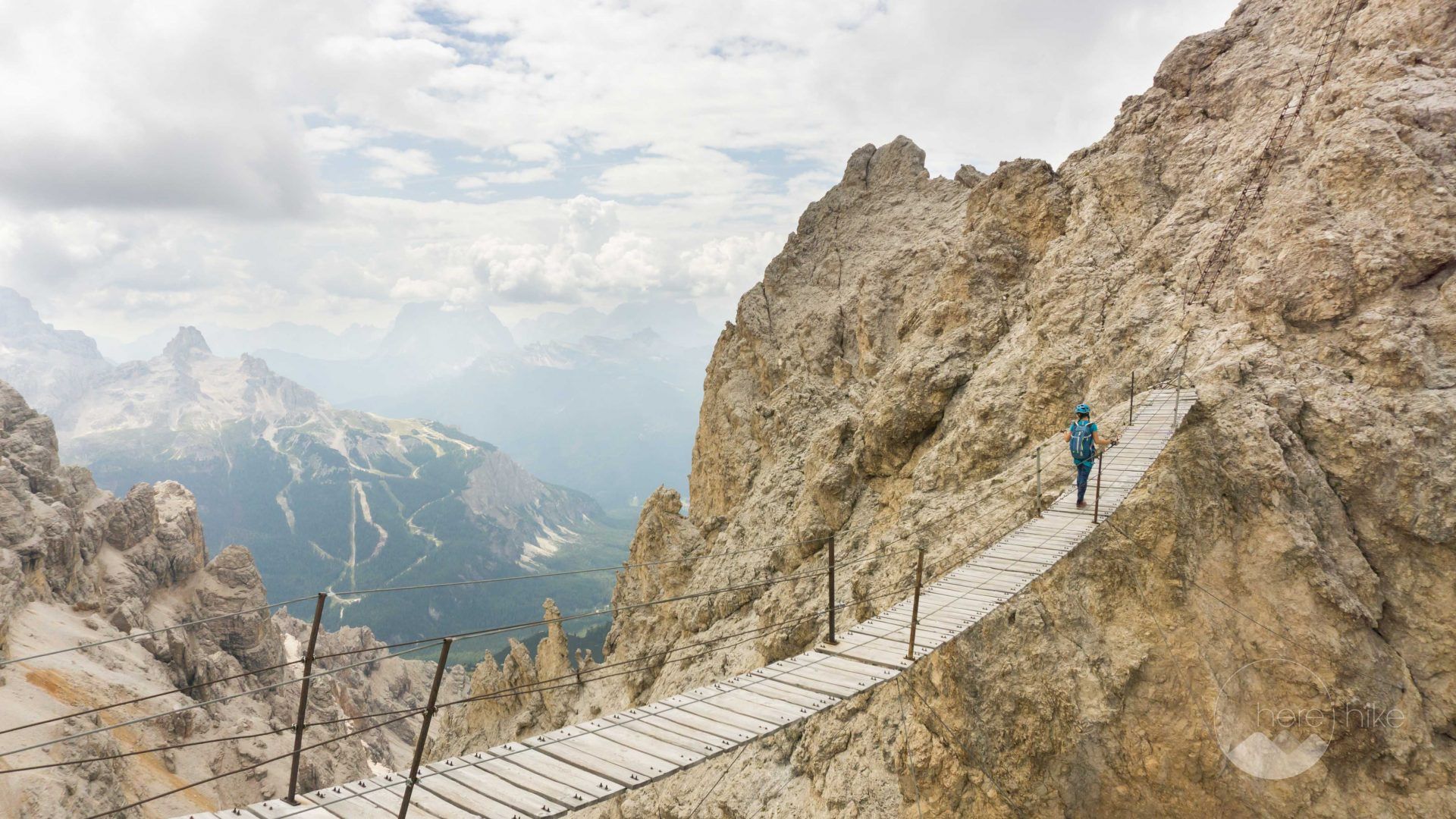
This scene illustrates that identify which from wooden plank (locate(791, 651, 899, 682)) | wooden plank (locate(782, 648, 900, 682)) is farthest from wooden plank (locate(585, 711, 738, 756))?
wooden plank (locate(791, 651, 899, 682))

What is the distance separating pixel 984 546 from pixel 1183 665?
3.76 meters

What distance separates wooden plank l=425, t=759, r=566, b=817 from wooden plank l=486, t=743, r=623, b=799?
0.29 meters

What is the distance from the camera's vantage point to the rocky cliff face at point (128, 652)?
113 feet

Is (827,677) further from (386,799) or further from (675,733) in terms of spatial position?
(386,799)

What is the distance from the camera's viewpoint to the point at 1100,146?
2636 cm

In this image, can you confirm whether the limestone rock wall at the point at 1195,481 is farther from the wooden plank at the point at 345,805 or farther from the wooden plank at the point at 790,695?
the wooden plank at the point at 345,805

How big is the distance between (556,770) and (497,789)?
64cm

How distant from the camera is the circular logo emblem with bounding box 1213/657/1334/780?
1102 cm

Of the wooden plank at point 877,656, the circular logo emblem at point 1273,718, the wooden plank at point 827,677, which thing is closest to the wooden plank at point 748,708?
the wooden plank at point 827,677

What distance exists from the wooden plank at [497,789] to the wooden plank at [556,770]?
0.29 metres

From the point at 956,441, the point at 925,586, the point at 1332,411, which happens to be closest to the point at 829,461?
the point at 956,441

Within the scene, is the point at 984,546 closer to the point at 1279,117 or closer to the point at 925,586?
the point at 925,586

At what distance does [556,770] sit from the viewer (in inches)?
323

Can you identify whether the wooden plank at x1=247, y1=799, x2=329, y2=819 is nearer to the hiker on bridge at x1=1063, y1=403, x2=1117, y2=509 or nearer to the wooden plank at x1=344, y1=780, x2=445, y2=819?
the wooden plank at x1=344, y1=780, x2=445, y2=819
